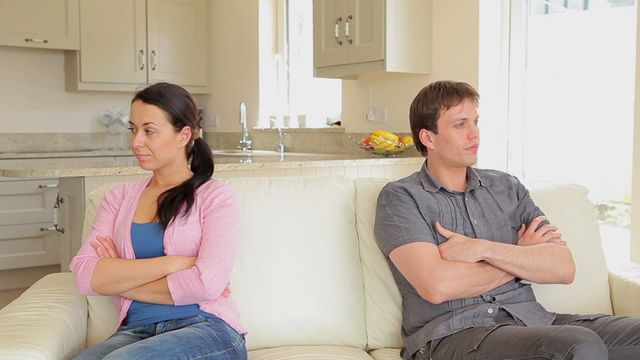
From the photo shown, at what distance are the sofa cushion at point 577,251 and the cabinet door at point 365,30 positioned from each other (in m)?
1.59

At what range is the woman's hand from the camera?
5.72ft

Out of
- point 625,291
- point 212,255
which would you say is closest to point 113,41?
point 212,255

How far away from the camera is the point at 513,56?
135 inches

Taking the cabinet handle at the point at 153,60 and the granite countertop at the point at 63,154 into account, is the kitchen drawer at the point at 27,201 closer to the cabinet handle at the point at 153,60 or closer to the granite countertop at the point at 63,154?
the granite countertop at the point at 63,154

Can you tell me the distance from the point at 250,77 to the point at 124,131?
128cm

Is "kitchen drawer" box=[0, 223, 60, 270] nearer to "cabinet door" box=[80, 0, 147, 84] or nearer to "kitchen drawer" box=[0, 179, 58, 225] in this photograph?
"kitchen drawer" box=[0, 179, 58, 225]

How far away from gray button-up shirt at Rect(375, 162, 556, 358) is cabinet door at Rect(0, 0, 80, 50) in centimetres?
402

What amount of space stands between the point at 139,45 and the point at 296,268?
4037 millimetres

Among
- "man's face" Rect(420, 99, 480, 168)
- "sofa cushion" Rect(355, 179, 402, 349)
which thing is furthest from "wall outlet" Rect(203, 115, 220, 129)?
"man's face" Rect(420, 99, 480, 168)

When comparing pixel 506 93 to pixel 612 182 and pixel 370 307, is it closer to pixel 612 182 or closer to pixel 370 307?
pixel 612 182

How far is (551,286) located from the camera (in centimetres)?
203

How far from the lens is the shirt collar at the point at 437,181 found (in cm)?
191

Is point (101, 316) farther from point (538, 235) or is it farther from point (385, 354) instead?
point (538, 235)

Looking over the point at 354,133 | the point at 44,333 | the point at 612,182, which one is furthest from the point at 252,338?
the point at 354,133
